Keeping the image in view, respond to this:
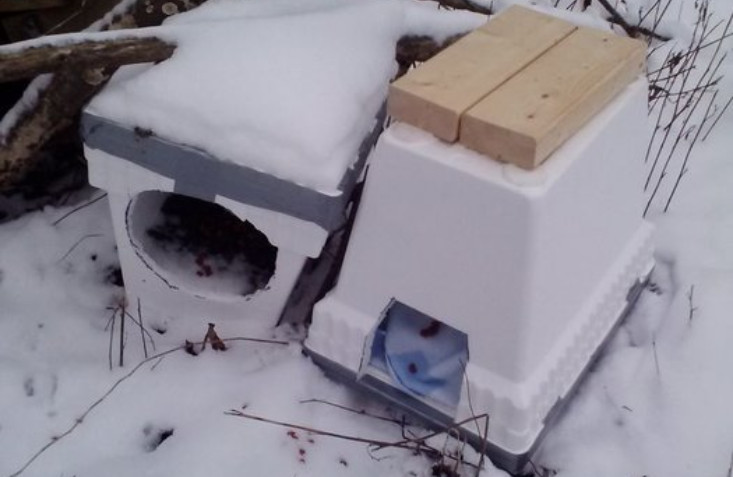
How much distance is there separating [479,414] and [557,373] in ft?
0.62

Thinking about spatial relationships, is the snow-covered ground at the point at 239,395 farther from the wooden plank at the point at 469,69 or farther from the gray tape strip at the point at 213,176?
the wooden plank at the point at 469,69

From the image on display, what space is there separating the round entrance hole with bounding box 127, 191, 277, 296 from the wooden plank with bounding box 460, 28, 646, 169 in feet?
2.56

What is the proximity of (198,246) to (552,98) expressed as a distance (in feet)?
3.29

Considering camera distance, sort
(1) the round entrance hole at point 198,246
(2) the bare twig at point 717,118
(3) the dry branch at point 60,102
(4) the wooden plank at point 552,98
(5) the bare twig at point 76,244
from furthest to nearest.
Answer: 1. (2) the bare twig at point 717,118
2. (5) the bare twig at point 76,244
3. (1) the round entrance hole at point 198,246
4. (3) the dry branch at point 60,102
5. (4) the wooden plank at point 552,98

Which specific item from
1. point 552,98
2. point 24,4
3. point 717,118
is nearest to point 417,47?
point 552,98

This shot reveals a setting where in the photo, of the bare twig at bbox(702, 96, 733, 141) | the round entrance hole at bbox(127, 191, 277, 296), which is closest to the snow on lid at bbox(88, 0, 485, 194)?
the round entrance hole at bbox(127, 191, 277, 296)

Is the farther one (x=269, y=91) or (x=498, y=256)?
(x=269, y=91)

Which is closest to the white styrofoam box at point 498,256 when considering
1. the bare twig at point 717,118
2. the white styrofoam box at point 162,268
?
the white styrofoam box at point 162,268

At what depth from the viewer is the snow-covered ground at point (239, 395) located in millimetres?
1761

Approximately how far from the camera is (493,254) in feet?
5.10

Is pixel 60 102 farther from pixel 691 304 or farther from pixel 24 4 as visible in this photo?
pixel 691 304

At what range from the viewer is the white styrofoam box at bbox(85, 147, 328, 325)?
173 cm

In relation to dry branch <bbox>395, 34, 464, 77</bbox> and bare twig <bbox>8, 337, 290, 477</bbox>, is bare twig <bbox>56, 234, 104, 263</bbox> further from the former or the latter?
dry branch <bbox>395, 34, 464, 77</bbox>

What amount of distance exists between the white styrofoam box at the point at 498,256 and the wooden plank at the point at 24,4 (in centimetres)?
115
